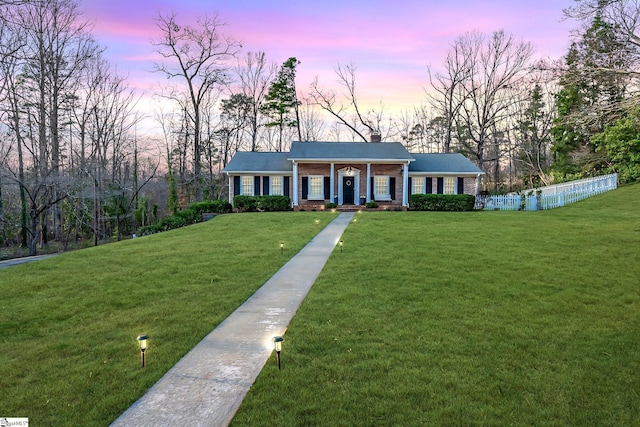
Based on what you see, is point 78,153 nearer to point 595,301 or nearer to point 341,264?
point 341,264

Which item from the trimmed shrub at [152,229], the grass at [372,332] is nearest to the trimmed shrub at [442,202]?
the grass at [372,332]

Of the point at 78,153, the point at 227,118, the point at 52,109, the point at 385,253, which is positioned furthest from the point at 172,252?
the point at 227,118

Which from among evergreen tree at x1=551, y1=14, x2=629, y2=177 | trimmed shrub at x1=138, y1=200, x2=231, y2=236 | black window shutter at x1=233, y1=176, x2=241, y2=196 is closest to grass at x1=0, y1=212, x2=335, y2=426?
trimmed shrub at x1=138, y1=200, x2=231, y2=236

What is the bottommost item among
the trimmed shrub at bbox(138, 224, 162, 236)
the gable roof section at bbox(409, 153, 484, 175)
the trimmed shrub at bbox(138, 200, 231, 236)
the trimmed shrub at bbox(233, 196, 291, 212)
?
the trimmed shrub at bbox(138, 224, 162, 236)

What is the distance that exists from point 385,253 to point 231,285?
4.28 meters

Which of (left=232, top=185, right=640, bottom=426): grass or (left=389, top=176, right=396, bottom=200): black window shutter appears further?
(left=389, top=176, right=396, bottom=200): black window shutter

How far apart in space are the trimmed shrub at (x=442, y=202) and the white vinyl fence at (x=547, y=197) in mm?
1529

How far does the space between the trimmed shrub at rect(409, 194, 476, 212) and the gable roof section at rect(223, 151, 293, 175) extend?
8174 millimetres

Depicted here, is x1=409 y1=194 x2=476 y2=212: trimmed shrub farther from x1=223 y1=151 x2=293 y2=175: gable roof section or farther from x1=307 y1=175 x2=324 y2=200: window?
x1=223 y1=151 x2=293 y2=175: gable roof section

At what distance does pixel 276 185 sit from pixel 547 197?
53.2 feet

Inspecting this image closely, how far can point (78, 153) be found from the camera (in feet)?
82.0

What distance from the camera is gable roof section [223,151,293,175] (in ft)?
75.0

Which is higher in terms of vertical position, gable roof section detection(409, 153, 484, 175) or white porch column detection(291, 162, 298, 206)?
gable roof section detection(409, 153, 484, 175)

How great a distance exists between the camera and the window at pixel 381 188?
23.0 meters
